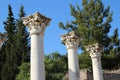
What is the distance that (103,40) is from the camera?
41.2m

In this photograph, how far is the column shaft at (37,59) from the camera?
1689 centimetres

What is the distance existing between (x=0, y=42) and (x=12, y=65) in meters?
20.8

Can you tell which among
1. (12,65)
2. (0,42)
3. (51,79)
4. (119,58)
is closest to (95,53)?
(0,42)

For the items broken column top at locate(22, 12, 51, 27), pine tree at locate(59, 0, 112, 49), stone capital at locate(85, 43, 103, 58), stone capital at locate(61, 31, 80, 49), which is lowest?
stone capital at locate(85, 43, 103, 58)

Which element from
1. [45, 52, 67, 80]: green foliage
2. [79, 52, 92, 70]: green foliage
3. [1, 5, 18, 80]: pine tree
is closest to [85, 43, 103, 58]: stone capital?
[45, 52, 67, 80]: green foliage

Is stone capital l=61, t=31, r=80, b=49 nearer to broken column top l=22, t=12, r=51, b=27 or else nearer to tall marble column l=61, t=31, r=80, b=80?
tall marble column l=61, t=31, r=80, b=80

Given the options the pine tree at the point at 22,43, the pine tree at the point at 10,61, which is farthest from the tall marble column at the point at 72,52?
the pine tree at the point at 22,43

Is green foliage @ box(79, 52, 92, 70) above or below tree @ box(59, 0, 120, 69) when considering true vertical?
below

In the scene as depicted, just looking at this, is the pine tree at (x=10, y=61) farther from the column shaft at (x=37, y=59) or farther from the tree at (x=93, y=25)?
the column shaft at (x=37, y=59)

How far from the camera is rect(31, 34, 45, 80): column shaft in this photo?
55.4 ft

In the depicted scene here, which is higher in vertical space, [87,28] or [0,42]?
[87,28]

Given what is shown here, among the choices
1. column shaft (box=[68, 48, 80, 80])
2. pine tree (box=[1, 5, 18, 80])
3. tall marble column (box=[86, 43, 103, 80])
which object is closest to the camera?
column shaft (box=[68, 48, 80, 80])

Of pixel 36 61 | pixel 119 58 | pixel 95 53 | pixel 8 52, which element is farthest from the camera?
pixel 8 52

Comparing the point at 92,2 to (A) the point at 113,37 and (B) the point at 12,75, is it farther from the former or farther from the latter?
(B) the point at 12,75
